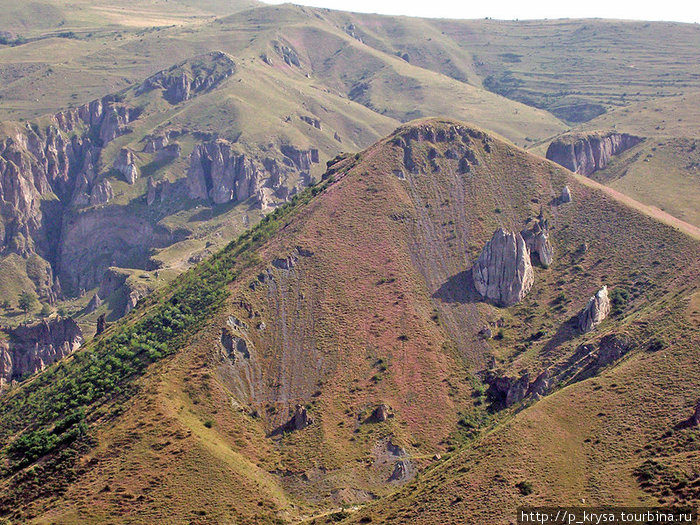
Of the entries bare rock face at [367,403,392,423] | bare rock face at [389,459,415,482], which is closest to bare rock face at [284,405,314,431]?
bare rock face at [367,403,392,423]

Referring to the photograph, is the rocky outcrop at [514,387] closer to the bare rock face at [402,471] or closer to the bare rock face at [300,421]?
the bare rock face at [402,471]

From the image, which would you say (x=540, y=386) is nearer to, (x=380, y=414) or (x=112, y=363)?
(x=380, y=414)

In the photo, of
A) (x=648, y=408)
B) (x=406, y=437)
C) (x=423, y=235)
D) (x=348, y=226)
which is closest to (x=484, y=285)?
(x=423, y=235)

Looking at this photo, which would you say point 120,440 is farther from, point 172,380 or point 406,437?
point 406,437

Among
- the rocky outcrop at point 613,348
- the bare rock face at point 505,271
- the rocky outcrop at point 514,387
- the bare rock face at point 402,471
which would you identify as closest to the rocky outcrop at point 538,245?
the bare rock face at point 505,271

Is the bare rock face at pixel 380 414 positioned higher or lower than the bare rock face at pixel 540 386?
lower

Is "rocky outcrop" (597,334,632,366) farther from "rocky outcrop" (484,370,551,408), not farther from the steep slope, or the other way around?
"rocky outcrop" (484,370,551,408)
